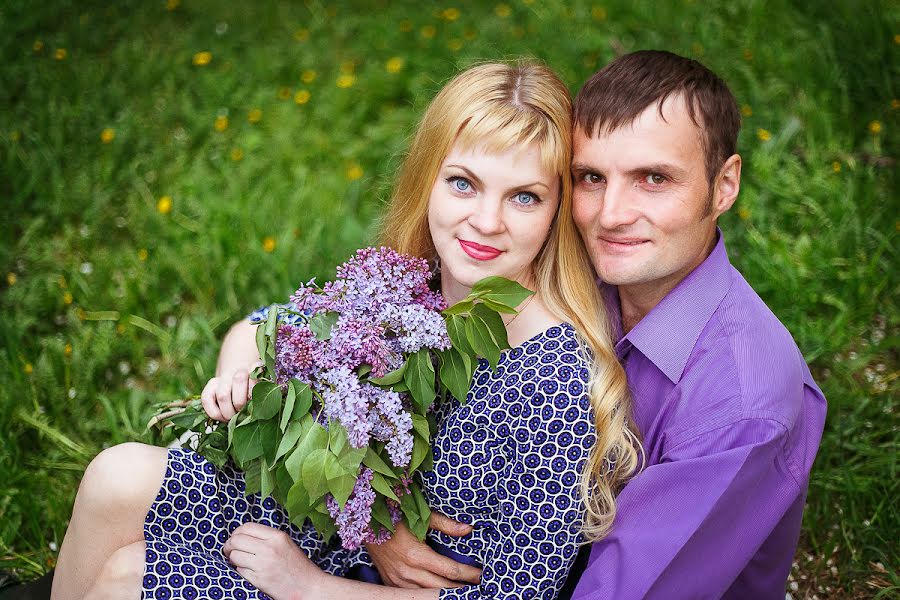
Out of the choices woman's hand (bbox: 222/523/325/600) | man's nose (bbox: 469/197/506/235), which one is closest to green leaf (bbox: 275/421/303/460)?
woman's hand (bbox: 222/523/325/600)

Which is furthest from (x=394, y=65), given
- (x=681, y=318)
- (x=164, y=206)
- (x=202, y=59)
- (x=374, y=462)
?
(x=374, y=462)

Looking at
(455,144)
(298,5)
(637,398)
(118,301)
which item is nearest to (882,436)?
(637,398)

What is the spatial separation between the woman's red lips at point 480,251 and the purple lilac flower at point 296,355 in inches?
17.7

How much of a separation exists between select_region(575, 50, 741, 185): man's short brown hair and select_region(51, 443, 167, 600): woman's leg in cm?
144

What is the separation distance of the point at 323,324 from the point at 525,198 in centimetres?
61

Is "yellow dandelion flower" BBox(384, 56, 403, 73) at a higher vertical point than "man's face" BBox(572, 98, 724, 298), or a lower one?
lower

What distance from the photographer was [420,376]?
6.94 feet

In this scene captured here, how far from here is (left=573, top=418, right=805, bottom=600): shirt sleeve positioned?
210 cm

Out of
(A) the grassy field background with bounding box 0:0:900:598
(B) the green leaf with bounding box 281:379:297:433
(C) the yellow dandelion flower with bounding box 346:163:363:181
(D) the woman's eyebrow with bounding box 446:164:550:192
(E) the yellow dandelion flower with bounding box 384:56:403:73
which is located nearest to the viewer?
(B) the green leaf with bounding box 281:379:297:433

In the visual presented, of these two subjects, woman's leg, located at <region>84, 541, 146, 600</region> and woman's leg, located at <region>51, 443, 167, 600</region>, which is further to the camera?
woman's leg, located at <region>51, 443, 167, 600</region>

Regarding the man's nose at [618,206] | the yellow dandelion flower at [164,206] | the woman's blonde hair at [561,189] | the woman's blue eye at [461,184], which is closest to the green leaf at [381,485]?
the woman's blonde hair at [561,189]

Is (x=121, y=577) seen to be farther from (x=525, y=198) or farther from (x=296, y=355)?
(x=525, y=198)

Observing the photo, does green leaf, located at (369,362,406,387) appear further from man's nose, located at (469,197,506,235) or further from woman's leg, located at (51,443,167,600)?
woman's leg, located at (51,443,167,600)

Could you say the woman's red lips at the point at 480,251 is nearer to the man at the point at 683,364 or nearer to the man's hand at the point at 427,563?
the man at the point at 683,364
